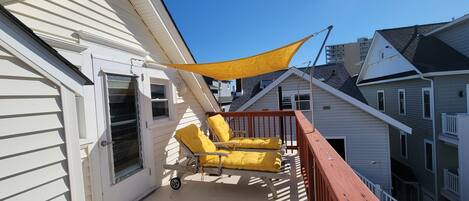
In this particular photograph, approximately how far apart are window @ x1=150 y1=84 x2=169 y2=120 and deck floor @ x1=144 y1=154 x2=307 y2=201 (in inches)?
47.2

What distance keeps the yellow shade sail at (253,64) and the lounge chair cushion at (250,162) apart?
151 centimetres

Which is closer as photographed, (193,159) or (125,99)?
(125,99)

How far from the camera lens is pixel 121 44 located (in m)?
3.39

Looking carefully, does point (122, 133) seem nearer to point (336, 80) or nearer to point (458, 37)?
point (336, 80)

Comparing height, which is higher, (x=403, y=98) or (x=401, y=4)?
(x=401, y=4)

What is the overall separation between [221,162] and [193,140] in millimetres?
582

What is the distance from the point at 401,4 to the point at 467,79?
431 centimetres

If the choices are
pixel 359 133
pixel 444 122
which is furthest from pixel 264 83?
pixel 444 122

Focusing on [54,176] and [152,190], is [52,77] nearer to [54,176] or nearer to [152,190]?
[54,176]

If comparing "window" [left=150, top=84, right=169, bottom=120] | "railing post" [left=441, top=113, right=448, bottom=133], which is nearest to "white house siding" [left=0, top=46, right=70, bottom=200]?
"window" [left=150, top=84, right=169, bottom=120]

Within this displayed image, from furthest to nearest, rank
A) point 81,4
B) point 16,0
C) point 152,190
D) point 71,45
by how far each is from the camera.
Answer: point 152,190
point 81,4
point 71,45
point 16,0

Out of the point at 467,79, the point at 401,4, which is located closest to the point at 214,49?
the point at 401,4

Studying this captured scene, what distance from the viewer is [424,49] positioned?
10828mm

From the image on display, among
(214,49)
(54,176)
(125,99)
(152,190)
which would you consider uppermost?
(214,49)
